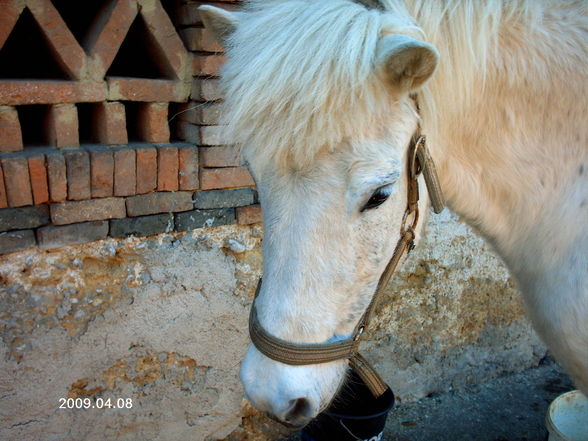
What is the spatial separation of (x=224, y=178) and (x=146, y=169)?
13.3 inches

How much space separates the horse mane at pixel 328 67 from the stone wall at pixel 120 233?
2.42ft

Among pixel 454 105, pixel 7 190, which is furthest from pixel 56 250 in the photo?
pixel 454 105

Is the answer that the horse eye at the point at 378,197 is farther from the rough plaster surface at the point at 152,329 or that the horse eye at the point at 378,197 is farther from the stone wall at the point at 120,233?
the rough plaster surface at the point at 152,329

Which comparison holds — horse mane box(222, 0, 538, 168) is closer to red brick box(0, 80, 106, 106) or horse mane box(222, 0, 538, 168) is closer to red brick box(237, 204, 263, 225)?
red brick box(0, 80, 106, 106)

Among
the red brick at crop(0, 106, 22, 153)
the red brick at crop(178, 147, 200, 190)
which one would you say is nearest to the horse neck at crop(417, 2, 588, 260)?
the red brick at crop(178, 147, 200, 190)

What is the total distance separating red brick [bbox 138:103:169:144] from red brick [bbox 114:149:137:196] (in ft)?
0.50

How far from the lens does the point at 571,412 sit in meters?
2.46

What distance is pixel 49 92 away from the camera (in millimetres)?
1723

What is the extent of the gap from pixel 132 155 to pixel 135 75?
54 centimetres

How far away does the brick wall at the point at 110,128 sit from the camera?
1710mm

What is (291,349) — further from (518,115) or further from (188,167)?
(188,167)

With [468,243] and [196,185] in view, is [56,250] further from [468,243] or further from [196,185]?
Answer: [468,243]

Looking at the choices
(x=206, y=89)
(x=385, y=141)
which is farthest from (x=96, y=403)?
(x=385, y=141)

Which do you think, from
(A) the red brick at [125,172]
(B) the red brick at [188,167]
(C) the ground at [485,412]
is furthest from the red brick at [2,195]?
(C) the ground at [485,412]
